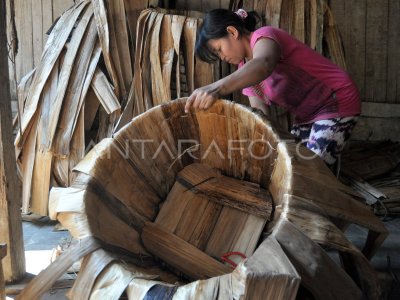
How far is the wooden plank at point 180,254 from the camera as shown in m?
1.52

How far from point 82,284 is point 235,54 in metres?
1.03

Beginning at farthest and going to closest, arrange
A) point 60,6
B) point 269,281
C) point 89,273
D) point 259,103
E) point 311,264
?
point 60,6, point 259,103, point 89,273, point 311,264, point 269,281

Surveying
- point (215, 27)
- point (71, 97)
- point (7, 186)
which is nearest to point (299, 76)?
point (215, 27)

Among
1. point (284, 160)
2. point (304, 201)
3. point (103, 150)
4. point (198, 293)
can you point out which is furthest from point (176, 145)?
point (198, 293)

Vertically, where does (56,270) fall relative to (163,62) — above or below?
below

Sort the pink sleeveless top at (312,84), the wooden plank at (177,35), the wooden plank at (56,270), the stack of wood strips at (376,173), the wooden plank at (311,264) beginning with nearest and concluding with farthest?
1. the wooden plank at (311,264)
2. the wooden plank at (56,270)
3. the pink sleeveless top at (312,84)
4. the wooden plank at (177,35)
5. the stack of wood strips at (376,173)

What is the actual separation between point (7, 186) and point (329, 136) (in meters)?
1.29

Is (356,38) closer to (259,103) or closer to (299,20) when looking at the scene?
(299,20)

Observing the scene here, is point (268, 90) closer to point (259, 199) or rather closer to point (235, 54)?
point (235, 54)

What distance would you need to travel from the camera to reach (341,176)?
2889 millimetres

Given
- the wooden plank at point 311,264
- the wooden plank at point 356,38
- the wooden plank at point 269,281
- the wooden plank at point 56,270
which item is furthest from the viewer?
the wooden plank at point 356,38

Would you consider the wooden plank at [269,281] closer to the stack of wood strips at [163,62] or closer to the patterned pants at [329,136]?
the patterned pants at [329,136]

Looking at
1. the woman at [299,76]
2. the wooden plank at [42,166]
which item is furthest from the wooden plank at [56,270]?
the wooden plank at [42,166]

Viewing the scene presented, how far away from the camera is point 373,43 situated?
3311mm
